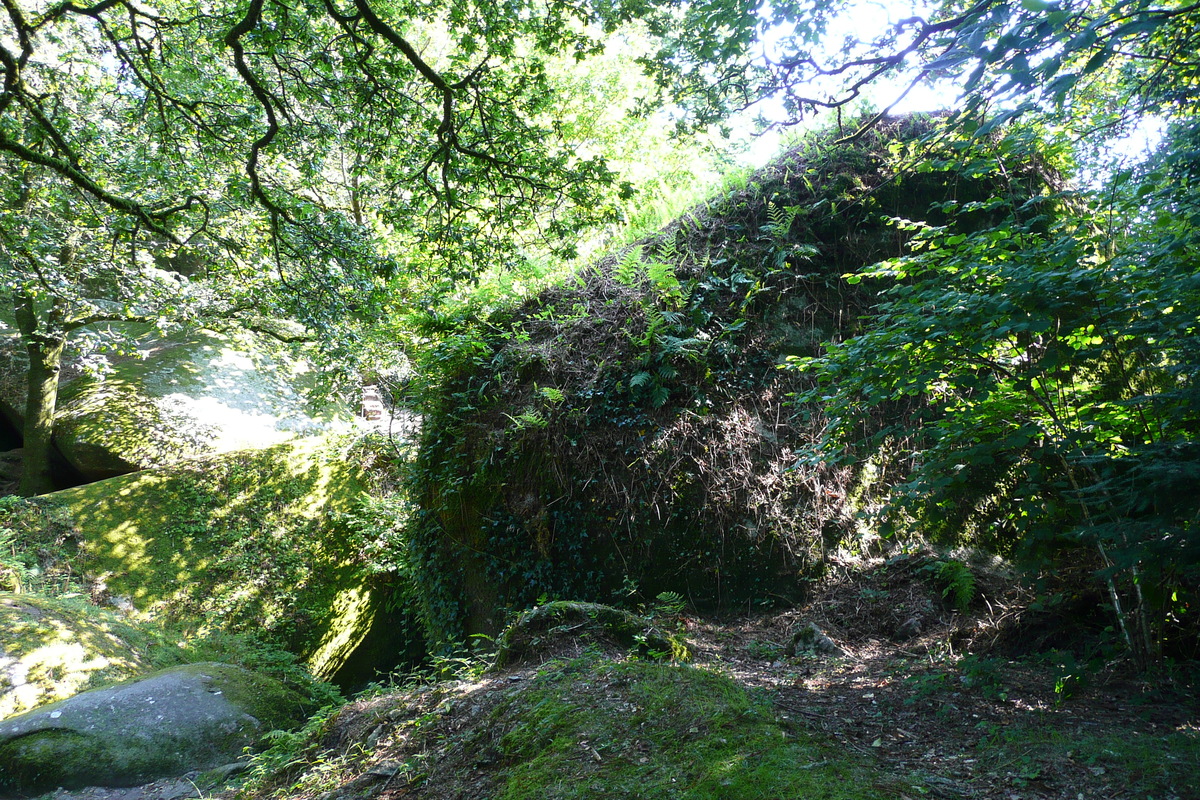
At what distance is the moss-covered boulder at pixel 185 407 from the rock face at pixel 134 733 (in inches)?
239

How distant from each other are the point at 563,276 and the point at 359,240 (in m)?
2.74

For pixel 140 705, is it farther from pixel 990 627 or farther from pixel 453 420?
pixel 990 627

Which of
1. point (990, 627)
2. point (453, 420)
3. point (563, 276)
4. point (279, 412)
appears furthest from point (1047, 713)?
point (279, 412)

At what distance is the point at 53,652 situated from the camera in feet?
20.2

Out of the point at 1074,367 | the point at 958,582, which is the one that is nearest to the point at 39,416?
the point at 958,582

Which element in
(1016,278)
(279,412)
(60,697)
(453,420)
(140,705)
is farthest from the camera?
(279,412)

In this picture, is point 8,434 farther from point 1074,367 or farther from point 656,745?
point 1074,367

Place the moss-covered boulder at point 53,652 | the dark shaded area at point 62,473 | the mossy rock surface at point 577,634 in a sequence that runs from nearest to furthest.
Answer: the mossy rock surface at point 577,634
the moss-covered boulder at point 53,652
the dark shaded area at point 62,473

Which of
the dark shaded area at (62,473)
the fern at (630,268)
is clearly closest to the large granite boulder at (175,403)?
the dark shaded area at (62,473)

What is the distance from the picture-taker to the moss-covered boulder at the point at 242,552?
9188mm

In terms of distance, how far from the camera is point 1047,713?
3020 mm

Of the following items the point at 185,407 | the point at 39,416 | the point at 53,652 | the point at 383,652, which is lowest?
the point at 383,652

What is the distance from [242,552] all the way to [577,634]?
309 inches

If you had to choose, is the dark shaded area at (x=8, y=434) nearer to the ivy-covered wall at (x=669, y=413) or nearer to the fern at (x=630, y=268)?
the ivy-covered wall at (x=669, y=413)
